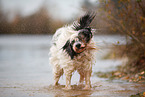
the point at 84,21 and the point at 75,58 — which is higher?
the point at 84,21

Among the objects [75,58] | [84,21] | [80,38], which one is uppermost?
[84,21]

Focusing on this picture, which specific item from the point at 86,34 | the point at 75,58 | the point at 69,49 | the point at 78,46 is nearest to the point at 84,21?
the point at 86,34

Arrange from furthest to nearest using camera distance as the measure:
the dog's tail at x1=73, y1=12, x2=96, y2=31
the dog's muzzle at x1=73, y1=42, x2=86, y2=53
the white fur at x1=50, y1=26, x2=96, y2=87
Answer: the white fur at x1=50, y1=26, x2=96, y2=87, the dog's tail at x1=73, y1=12, x2=96, y2=31, the dog's muzzle at x1=73, y1=42, x2=86, y2=53

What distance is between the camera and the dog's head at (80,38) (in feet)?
16.8

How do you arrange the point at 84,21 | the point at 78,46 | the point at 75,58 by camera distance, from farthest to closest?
the point at 75,58, the point at 84,21, the point at 78,46

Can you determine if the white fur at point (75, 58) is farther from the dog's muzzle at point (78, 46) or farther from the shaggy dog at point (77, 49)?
the dog's muzzle at point (78, 46)

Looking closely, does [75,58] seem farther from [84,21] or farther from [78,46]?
[84,21]

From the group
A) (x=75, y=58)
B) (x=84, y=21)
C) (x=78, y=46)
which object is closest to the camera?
(x=78, y=46)

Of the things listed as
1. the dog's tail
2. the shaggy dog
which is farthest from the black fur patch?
the dog's tail

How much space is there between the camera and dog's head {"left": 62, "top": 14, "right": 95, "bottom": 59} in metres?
5.11

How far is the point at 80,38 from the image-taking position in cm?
512

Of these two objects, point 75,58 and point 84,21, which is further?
point 75,58

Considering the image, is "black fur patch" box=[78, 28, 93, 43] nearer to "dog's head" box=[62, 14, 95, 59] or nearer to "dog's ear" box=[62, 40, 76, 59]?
"dog's head" box=[62, 14, 95, 59]

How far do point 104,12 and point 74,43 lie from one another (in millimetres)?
2697
